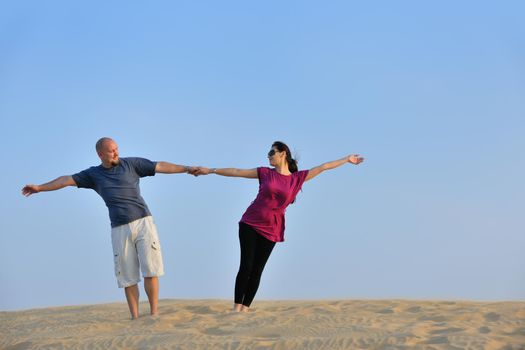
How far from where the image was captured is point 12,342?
7766mm

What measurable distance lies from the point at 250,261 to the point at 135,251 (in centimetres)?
151

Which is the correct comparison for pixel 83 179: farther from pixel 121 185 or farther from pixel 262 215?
pixel 262 215

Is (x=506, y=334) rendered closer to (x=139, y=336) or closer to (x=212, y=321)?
(x=212, y=321)

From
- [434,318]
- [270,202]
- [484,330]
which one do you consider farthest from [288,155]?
[484,330]

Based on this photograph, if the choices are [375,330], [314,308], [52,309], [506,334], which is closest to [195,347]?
[375,330]

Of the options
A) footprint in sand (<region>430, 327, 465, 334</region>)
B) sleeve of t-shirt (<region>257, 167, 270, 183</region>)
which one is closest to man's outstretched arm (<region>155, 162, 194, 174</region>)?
sleeve of t-shirt (<region>257, 167, 270, 183</region>)

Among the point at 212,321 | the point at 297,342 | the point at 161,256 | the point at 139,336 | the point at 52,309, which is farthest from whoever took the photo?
the point at 52,309

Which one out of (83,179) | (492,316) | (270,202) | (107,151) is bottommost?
(492,316)

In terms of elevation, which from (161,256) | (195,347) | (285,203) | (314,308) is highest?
(285,203)

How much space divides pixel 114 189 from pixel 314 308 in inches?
118

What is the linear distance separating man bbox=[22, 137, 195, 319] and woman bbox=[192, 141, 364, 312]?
3.33 ft

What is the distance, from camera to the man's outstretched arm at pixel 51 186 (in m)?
8.94

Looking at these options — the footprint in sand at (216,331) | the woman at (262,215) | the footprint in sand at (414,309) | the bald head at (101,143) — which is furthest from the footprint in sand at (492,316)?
the bald head at (101,143)

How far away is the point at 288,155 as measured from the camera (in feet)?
30.8
